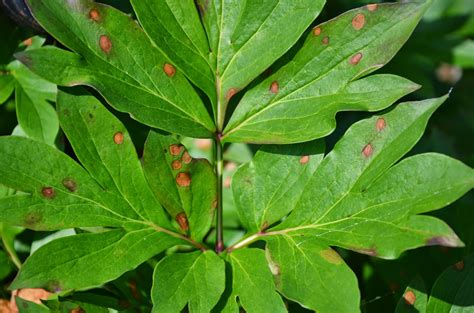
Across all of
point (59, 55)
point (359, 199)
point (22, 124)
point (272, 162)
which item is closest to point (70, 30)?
point (59, 55)

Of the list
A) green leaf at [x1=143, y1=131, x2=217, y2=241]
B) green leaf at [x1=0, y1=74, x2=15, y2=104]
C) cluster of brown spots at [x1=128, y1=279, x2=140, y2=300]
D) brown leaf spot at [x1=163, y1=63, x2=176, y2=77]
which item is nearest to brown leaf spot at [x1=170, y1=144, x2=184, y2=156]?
green leaf at [x1=143, y1=131, x2=217, y2=241]

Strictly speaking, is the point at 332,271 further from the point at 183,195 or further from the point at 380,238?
the point at 183,195

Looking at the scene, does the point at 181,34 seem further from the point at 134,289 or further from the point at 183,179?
the point at 134,289

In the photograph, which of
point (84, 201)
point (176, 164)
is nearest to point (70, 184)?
point (84, 201)

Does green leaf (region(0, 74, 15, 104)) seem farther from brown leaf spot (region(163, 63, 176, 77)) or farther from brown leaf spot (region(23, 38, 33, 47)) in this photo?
brown leaf spot (region(163, 63, 176, 77))

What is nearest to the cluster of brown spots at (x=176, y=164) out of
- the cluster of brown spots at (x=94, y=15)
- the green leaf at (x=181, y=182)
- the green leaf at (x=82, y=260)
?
the green leaf at (x=181, y=182)

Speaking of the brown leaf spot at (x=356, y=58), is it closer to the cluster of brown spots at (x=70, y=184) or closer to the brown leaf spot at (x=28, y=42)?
A: the cluster of brown spots at (x=70, y=184)
